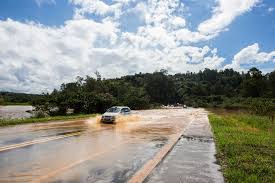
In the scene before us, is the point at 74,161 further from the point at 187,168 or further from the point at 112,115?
the point at 112,115

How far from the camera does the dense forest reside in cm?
4606

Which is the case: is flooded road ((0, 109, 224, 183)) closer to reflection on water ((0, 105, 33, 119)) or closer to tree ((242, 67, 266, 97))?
reflection on water ((0, 105, 33, 119))

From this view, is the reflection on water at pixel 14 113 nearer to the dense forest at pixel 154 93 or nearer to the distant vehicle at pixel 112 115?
the dense forest at pixel 154 93

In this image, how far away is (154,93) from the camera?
13512 centimetres

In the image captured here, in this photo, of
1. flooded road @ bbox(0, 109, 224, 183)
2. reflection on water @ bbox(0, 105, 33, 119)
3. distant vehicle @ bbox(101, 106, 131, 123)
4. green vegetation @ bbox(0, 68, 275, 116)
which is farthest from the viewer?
green vegetation @ bbox(0, 68, 275, 116)

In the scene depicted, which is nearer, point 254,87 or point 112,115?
point 112,115

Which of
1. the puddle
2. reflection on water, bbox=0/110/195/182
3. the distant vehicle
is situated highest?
the distant vehicle

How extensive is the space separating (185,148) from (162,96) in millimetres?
123232

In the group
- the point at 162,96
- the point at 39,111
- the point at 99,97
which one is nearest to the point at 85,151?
the point at 39,111

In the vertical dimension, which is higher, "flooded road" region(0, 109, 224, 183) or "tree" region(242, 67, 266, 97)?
"tree" region(242, 67, 266, 97)

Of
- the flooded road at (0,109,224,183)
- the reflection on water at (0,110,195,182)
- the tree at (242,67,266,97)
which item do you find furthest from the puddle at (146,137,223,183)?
the tree at (242,67,266,97)

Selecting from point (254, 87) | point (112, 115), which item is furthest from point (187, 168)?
point (254, 87)

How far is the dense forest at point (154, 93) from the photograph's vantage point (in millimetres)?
46062

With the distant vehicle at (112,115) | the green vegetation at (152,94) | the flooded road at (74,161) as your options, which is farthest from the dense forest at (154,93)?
the flooded road at (74,161)
